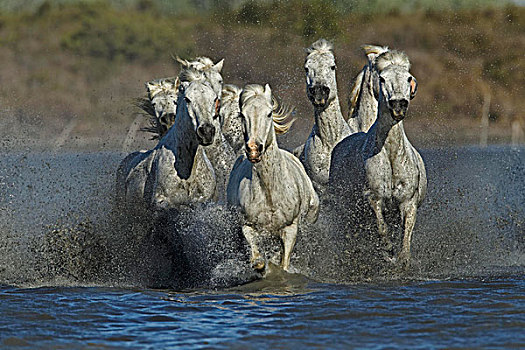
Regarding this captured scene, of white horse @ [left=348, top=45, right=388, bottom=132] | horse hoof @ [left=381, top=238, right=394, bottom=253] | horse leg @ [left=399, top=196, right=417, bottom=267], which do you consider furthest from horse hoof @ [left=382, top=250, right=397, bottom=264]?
white horse @ [left=348, top=45, right=388, bottom=132]

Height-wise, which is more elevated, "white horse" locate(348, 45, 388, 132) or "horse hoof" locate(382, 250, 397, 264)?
"white horse" locate(348, 45, 388, 132)

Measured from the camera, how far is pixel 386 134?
7781 millimetres

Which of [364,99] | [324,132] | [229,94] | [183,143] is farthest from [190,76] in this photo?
[364,99]

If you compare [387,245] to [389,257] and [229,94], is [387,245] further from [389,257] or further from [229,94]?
[229,94]

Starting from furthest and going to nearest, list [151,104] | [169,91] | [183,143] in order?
1. [151,104]
2. [169,91]
3. [183,143]

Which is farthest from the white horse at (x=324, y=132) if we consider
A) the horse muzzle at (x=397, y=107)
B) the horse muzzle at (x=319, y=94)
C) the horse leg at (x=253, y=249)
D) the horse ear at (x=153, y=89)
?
the horse leg at (x=253, y=249)

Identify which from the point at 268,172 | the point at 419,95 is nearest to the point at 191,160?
the point at 268,172

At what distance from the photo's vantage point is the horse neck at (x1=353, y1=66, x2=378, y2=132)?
9844mm

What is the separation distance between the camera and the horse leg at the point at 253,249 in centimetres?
699

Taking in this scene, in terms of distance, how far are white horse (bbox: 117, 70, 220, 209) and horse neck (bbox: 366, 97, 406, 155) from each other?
1.40 meters

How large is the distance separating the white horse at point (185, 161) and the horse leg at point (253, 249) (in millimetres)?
881

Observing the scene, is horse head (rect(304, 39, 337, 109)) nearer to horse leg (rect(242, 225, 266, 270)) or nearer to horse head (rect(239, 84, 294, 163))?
horse head (rect(239, 84, 294, 163))

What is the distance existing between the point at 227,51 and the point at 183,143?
28.4 meters

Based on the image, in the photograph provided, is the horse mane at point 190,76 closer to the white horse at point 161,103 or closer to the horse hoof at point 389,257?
the white horse at point 161,103
